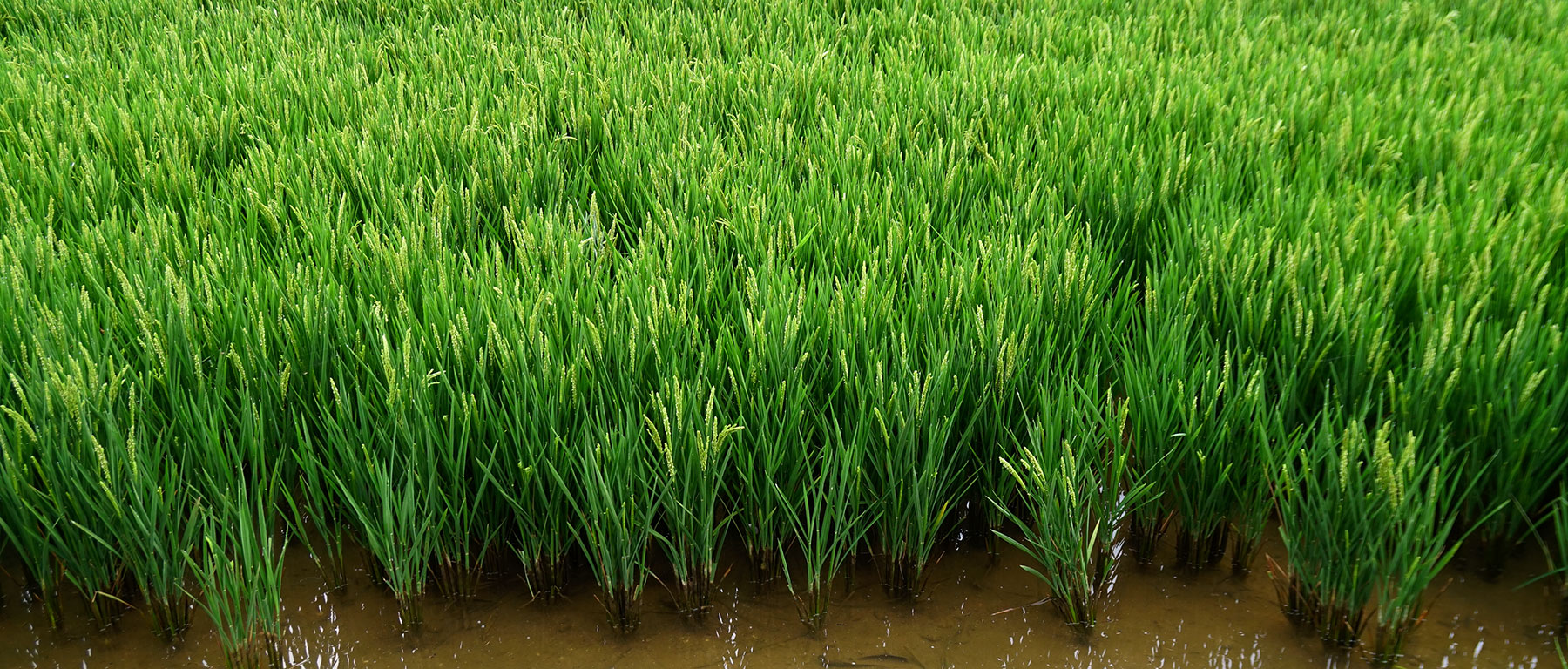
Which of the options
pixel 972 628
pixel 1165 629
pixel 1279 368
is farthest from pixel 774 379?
pixel 1279 368

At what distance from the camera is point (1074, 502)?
52.2 inches

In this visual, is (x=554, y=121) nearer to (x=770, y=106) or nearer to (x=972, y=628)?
(x=770, y=106)

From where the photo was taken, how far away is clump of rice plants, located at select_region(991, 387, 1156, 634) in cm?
134

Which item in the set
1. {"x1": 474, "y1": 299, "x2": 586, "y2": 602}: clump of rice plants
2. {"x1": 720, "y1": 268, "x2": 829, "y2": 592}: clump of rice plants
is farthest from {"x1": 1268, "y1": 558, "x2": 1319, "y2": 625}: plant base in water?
{"x1": 474, "y1": 299, "x2": 586, "y2": 602}: clump of rice plants

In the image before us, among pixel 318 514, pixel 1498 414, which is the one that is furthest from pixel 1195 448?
pixel 318 514

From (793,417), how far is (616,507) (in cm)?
28

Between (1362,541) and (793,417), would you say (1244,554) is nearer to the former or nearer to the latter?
(1362,541)

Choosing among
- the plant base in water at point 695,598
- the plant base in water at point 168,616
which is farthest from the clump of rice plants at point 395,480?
the plant base in water at point 695,598

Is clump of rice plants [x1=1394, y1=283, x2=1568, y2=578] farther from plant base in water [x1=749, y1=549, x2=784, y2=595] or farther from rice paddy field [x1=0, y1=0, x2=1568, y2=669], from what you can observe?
plant base in water [x1=749, y1=549, x2=784, y2=595]

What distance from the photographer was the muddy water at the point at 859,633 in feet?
4.35

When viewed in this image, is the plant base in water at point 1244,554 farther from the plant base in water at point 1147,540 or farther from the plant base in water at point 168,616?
the plant base in water at point 168,616

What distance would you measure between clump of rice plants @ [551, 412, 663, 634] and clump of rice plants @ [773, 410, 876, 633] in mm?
191

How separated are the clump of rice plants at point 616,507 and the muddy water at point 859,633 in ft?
0.17

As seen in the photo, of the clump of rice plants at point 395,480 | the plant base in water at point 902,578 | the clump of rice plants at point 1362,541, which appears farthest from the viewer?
the plant base in water at point 902,578
